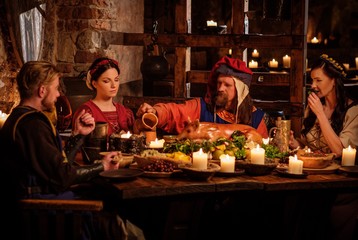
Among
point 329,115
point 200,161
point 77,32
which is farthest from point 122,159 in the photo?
point 77,32

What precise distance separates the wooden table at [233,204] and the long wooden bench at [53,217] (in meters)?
0.33

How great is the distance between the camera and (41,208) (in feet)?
10.9

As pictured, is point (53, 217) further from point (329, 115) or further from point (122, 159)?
point (329, 115)

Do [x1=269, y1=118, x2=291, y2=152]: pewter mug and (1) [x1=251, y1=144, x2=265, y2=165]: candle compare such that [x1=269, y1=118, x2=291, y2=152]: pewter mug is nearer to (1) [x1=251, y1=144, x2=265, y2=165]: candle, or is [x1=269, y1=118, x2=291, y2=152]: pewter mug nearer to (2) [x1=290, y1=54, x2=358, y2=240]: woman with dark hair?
(2) [x1=290, y1=54, x2=358, y2=240]: woman with dark hair

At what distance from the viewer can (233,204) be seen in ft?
16.4

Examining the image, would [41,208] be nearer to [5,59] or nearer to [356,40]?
[5,59]

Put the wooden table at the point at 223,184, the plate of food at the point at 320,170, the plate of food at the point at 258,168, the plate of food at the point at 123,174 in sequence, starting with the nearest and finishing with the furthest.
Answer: the wooden table at the point at 223,184, the plate of food at the point at 123,174, the plate of food at the point at 258,168, the plate of food at the point at 320,170

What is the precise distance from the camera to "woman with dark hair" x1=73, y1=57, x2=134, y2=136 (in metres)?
5.30

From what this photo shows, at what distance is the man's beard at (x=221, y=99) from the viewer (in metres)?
5.64

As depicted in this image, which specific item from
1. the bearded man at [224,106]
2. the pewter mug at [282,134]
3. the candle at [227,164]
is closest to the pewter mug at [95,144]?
the candle at [227,164]

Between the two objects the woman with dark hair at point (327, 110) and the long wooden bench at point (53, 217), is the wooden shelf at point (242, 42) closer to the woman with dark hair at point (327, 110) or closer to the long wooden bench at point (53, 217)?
the woman with dark hair at point (327, 110)

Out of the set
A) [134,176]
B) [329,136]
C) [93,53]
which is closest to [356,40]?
[93,53]

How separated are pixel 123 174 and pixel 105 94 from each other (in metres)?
1.61

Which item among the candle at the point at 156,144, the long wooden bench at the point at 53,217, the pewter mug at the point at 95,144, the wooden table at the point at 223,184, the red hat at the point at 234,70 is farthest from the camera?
the red hat at the point at 234,70
